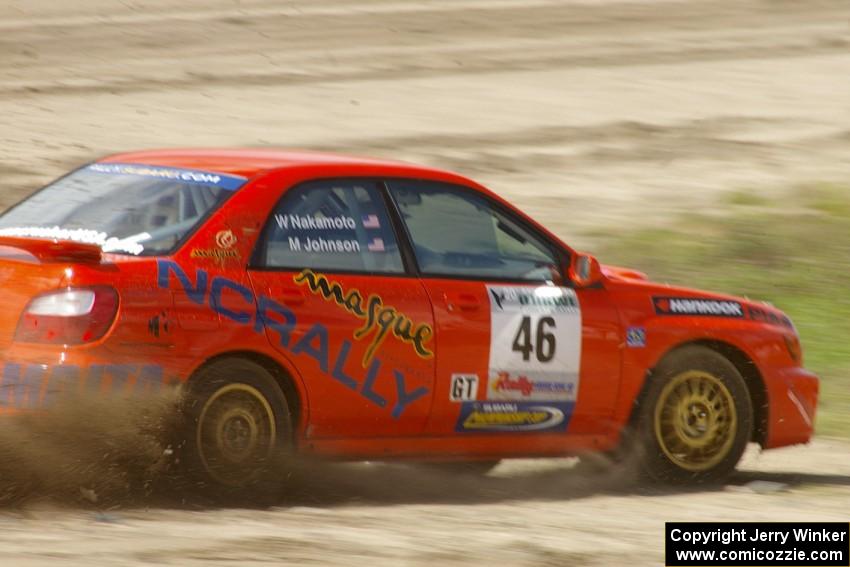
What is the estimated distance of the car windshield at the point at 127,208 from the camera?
7.22 meters

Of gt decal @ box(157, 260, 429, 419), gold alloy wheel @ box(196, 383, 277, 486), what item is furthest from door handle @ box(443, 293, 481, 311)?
gold alloy wheel @ box(196, 383, 277, 486)

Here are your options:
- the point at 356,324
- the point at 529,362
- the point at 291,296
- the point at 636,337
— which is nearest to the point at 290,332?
the point at 291,296

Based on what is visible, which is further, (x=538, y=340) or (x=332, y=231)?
(x=538, y=340)

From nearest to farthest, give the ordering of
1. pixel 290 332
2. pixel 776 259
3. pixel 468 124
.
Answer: pixel 290 332
pixel 776 259
pixel 468 124

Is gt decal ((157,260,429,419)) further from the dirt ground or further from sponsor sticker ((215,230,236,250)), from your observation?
the dirt ground

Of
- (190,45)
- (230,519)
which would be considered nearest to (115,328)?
(230,519)

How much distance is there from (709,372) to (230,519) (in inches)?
110

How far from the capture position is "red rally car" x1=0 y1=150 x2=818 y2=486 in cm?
692

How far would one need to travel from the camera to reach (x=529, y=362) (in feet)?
26.3

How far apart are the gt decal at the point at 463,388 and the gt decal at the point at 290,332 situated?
6.0 inches

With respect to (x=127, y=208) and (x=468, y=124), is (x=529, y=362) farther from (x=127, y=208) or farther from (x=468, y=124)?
(x=468, y=124)

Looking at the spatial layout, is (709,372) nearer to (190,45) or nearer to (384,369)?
(384,369)

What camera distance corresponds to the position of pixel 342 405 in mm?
7523

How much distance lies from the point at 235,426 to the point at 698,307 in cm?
260
